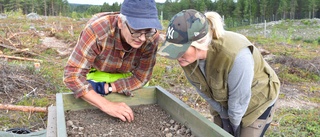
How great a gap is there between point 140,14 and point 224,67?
0.56 m

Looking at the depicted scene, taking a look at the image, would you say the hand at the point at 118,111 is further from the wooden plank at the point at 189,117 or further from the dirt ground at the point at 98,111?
the wooden plank at the point at 189,117

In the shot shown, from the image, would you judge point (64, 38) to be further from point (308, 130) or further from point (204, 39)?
point (204, 39)

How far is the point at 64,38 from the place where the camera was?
11.8m

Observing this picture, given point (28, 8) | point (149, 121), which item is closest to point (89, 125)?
point (149, 121)

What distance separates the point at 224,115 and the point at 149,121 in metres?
0.52

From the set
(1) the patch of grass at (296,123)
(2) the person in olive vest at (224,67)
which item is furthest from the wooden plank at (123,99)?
(1) the patch of grass at (296,123)

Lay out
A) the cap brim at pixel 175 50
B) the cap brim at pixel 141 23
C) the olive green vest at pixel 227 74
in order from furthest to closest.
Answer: the cap brim at pixel 141 23 → the olive green vest at pixel 227 74 → the cap brim at pixel 175 50

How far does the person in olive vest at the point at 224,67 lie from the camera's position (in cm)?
153

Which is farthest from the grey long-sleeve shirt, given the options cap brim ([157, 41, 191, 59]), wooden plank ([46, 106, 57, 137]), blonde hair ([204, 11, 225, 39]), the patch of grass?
the patch of grass

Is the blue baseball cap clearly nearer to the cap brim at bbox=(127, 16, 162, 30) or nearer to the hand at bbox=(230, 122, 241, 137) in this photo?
the cap brim at bbox=(127, 16, 162, 30)

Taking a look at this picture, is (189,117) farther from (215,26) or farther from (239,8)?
(239,8)

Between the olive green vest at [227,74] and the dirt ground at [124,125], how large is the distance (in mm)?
328

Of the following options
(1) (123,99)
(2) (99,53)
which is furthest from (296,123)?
(2) (99,53)

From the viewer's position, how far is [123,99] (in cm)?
250
